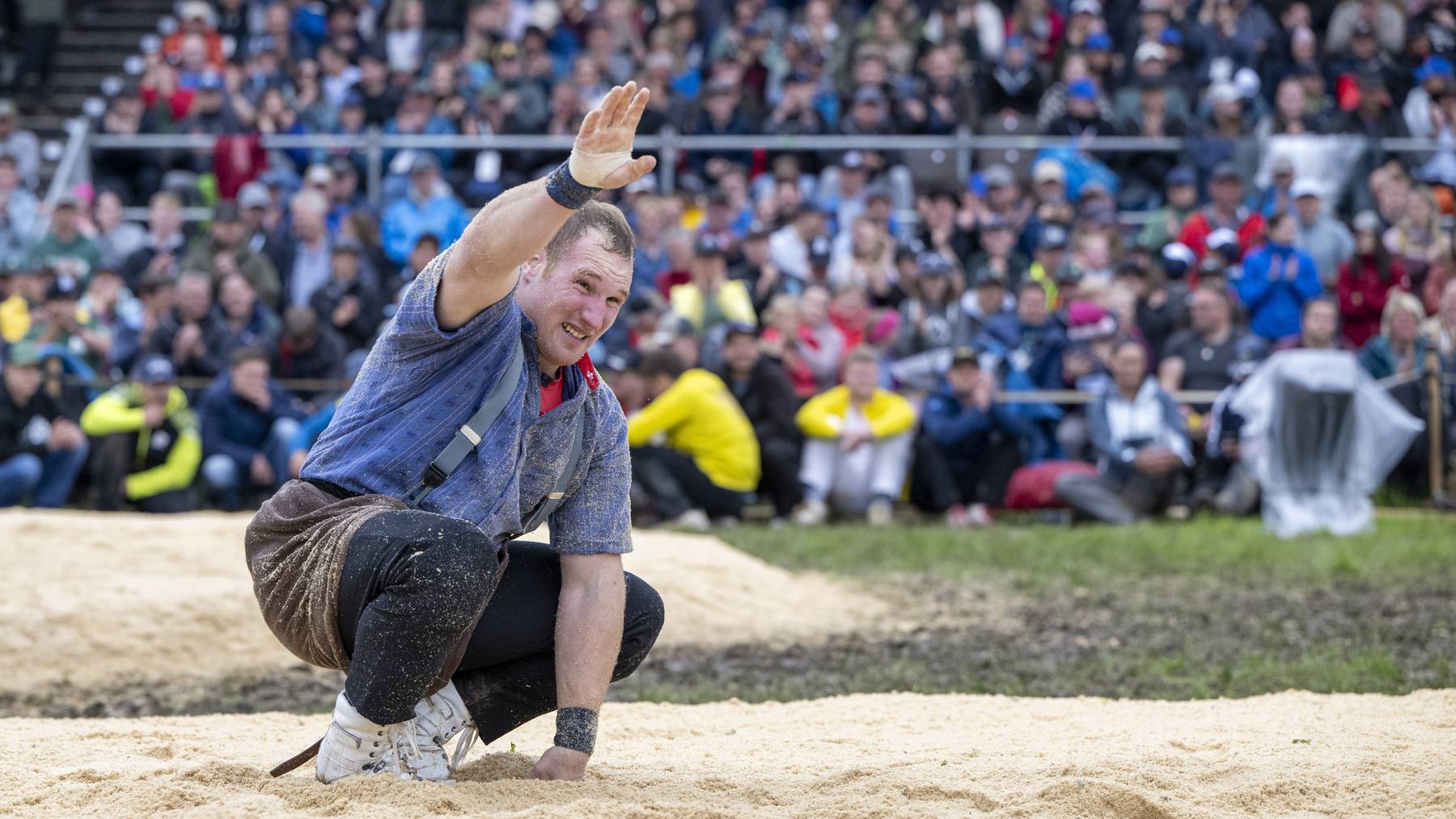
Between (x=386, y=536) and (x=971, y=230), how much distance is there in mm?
10564

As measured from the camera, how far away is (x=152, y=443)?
494 inches

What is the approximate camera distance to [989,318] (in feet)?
43.2

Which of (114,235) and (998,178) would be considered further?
(114,235)

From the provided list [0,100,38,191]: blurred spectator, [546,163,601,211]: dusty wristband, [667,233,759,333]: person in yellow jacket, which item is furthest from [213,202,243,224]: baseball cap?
[546,163,601,211]: dusty wristband

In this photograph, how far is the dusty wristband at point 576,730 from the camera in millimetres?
4555

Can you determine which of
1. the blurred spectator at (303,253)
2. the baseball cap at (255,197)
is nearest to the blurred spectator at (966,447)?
the blurred spectator at (303,253)

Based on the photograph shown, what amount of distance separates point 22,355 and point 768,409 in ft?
18.4

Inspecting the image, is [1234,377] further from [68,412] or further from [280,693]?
[68,412]

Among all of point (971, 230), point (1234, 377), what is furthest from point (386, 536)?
point (971, 230)

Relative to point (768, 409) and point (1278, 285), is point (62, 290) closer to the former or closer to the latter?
point (768, 409)

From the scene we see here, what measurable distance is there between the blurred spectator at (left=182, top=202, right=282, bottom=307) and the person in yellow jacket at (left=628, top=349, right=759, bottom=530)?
377 centimetres

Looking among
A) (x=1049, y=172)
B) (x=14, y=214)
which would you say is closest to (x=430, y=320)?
(x=1049, y=172)

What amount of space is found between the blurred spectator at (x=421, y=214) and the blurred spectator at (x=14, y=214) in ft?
10.9

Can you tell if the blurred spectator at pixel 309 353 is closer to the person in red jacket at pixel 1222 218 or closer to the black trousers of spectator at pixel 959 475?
the black trousers of spectator at pixel 959 475
